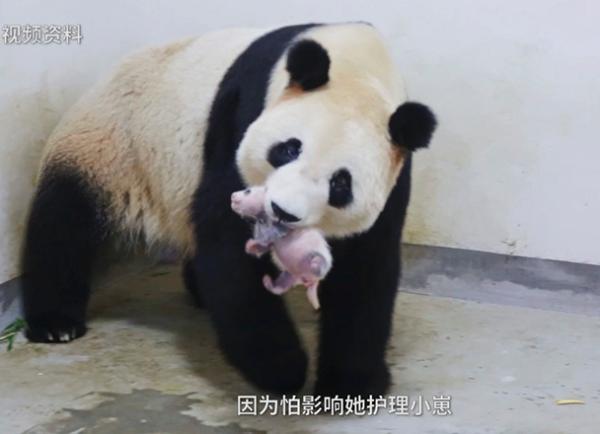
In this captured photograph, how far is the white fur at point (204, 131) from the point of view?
276cm

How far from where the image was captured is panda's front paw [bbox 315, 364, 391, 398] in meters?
3.28

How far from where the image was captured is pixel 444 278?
14.5ft


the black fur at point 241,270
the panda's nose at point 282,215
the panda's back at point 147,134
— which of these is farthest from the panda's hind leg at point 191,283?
the panda's nose at point 282,215

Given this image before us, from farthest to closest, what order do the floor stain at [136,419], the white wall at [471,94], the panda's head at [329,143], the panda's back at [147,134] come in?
the white wall at [471,94], the panda's back at [147,134], the floor stain at [136,419], the panda's head at [329,143]

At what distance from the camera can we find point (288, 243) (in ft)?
8.83

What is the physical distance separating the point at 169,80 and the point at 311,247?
134cm

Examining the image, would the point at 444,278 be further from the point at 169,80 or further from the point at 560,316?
the point at 169,80

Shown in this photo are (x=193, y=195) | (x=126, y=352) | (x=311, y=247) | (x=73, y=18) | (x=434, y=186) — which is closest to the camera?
(x=311, y=247)

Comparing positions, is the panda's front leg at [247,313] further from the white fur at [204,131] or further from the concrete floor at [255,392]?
the white fur at [204,131]

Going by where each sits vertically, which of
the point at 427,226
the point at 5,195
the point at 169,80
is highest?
the point at 169,80

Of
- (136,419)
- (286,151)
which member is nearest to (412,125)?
(286,151)

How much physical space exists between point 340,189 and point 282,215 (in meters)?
0.21

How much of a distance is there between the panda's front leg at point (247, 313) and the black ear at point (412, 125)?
0.60 metres

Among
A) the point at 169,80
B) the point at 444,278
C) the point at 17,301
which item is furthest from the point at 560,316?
the point at 17,301
